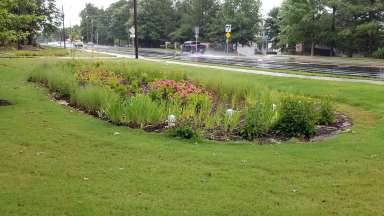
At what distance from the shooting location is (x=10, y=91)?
49.7 feet

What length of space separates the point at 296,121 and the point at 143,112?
10.8ft

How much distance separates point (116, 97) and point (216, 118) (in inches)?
105

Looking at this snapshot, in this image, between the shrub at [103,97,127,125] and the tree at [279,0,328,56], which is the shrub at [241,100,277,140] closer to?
the shrub at [103,97,127,125]

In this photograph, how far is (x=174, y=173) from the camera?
6.26m

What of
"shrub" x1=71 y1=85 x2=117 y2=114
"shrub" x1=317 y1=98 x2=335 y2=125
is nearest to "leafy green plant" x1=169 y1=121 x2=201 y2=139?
"shrub" x1=71 y1=85 x2=117 y2=114

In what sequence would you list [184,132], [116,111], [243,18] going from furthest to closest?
[243,18], [116,111], [184,132]

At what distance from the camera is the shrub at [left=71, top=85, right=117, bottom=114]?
10949 millimetres

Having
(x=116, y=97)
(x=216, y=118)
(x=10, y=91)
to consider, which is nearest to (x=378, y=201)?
(x=216, y=118)

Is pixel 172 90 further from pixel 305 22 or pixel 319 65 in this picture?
pixel 305 22

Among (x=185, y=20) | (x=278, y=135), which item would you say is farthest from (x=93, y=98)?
(x=185, y=20)

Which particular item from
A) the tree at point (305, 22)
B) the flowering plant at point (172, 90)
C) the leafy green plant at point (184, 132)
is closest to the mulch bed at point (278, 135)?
the leafy green plant at point (184, 132)

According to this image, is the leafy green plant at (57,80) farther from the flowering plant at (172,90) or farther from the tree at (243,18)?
the tree at (243,18)

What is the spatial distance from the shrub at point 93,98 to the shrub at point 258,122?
3.62 m

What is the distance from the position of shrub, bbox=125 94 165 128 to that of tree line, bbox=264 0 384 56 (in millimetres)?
40591
